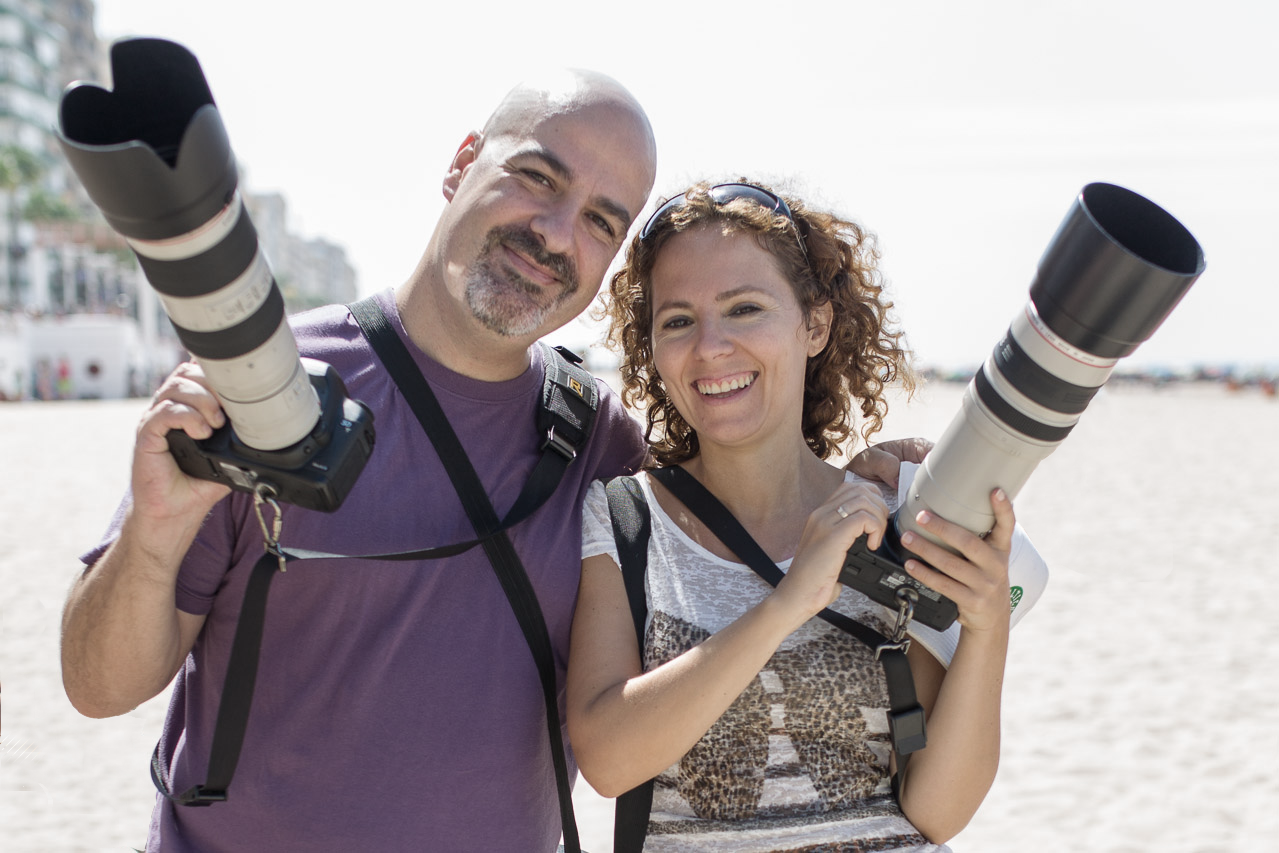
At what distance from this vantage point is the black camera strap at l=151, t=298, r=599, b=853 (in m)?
2.08

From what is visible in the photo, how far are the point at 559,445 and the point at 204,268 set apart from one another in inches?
44.6

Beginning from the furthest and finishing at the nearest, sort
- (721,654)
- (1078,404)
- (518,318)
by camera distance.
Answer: (518,318) < (721,654) < (1078,404)

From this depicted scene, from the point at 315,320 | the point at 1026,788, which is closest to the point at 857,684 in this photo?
the point at 315,320

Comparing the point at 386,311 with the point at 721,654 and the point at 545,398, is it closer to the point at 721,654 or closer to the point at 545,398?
the point at 545,398

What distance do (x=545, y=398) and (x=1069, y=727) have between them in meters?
5.51

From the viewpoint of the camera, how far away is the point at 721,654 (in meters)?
2.03

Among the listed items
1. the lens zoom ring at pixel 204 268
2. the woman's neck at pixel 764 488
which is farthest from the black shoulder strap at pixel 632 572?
the lens zoom ring at pixel 204 268

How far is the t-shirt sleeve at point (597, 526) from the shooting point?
2.44 m

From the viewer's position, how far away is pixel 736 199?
261 centimetres

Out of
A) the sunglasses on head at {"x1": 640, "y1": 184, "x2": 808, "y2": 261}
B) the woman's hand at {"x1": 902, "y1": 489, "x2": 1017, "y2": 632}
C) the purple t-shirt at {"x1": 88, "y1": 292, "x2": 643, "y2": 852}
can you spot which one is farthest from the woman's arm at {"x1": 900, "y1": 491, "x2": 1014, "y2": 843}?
the sunglasses on head at {"x1": 640, "y1": 184, "x2": 808, "y2": 261}

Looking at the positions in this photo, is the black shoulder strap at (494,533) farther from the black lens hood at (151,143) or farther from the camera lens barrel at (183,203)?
the black lens hood at (151,143)

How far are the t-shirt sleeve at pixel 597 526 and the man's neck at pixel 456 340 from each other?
1.29 feet

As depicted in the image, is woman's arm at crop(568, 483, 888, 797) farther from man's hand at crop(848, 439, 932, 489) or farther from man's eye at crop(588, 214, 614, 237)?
man's eye at crop(588, 214, 614, 237)

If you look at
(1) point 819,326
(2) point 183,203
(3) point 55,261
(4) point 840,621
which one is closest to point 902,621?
(4) point 840,621
